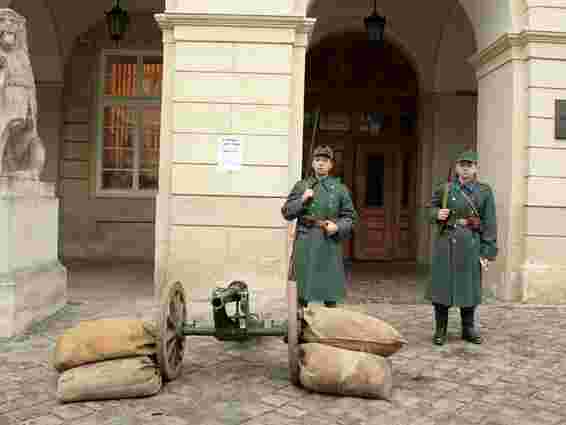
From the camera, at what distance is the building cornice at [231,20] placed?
6.88 meters

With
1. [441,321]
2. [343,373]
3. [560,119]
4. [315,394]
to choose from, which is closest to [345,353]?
[343,373]

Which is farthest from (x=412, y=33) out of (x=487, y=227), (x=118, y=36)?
(x=487, y=227)

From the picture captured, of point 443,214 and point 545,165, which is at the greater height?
point 545,165

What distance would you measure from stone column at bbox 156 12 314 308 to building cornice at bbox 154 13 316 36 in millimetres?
12

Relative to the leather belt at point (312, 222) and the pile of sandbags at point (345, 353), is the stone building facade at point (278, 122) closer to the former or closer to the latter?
the leather belt at point (312, 222)

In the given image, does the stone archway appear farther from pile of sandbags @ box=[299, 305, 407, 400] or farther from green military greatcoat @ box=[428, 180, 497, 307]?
pile of sandbags @ box=[299, 305, 407, 400]

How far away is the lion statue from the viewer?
17.4 ft

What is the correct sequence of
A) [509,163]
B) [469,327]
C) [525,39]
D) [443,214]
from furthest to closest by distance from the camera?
[509,163] → [525,39] → [469,327] → [443,214]

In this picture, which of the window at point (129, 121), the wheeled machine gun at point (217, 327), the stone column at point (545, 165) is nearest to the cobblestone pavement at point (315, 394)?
the wheeled machine gun at point (217, 327)

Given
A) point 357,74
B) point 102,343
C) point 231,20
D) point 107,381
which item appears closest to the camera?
point 107,381

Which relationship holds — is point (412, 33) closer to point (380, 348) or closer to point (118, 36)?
point (118, 36)

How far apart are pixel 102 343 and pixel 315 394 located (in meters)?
1.38

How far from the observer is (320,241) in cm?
486

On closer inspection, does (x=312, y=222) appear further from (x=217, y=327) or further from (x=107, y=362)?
(x=107, y=362)
